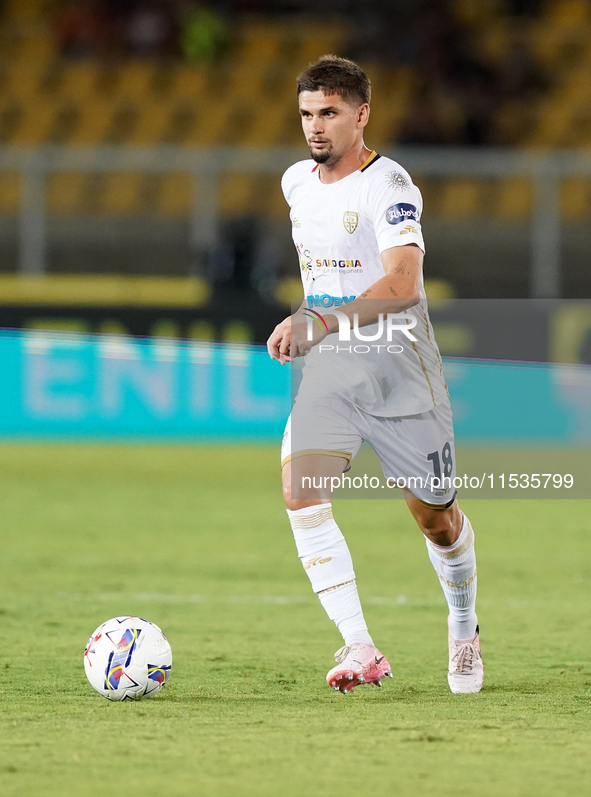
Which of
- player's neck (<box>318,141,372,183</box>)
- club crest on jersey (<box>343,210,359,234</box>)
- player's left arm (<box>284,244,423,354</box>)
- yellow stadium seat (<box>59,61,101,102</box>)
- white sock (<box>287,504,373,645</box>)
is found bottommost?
white sock (<box>287,504,373,645</box>)

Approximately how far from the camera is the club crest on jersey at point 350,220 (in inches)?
175

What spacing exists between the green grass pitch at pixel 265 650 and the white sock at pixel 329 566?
27 cm

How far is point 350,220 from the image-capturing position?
445cm

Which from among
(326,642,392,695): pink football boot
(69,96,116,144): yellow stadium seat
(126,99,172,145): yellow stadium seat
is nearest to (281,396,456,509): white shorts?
(326,642,392,695): pink football boot

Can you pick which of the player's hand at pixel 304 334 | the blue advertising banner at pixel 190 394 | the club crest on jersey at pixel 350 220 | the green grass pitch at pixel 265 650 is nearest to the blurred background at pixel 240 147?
the blue advertising banner at pixel 190 394

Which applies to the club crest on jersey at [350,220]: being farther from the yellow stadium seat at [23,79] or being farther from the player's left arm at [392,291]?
the yellow stadium seat at [23,79]

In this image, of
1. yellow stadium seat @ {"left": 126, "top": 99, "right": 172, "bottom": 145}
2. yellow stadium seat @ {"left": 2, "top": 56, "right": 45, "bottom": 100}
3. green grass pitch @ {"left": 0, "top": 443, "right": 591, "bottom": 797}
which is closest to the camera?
green grass pitch @ {"left": 0, "top": 443, "right": 591, "bottom": 797}

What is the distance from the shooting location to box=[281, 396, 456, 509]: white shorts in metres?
4.42

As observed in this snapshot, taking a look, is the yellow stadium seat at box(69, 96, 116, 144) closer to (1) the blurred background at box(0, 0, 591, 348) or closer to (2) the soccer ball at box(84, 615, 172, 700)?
(1) the blurred background at box(0, 0, 591, 348)

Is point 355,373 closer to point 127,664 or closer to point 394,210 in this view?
point 394,210

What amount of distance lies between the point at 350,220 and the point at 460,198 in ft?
27.7

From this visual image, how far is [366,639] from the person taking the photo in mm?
4344

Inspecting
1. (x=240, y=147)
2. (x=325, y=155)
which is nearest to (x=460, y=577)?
(x=325, y=155)

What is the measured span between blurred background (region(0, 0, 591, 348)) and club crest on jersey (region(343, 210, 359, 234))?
6.78 meters
